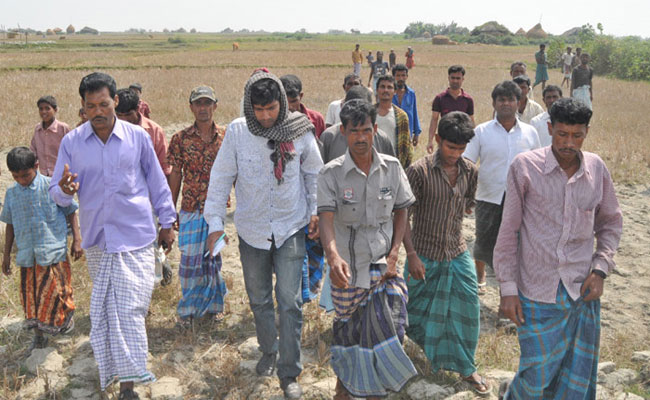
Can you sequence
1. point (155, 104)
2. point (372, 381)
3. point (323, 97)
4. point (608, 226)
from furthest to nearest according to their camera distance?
point (323, 97) < point (155, 104) < point (372, 381) < point (608, 226)

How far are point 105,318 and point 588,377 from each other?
8.69 ft

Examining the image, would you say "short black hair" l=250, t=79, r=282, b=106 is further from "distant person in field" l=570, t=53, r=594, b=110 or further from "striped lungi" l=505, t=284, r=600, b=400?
"distant person in field" l=570, t=53, r=594, b=110

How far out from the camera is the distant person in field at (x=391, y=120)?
17.2 ft

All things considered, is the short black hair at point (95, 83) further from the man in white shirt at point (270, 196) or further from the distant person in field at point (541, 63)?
the distant person in field at point (541, 63)

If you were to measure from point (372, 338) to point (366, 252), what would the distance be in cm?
47

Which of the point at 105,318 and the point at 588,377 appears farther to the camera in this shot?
the point at 105,318

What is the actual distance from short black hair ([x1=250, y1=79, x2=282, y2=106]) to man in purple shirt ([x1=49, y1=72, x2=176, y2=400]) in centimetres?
81

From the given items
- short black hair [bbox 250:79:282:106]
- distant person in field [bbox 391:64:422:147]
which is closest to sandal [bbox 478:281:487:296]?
distant person in field [bbox 391:64:422:147]

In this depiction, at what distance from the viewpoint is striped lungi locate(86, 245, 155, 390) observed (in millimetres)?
3309

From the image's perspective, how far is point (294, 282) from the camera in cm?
346

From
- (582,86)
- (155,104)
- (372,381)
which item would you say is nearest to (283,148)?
(372,381)

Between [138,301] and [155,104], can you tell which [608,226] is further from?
[155,104]

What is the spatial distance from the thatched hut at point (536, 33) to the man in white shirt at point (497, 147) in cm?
8889

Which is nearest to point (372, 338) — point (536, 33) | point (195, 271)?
point (195, 271)
